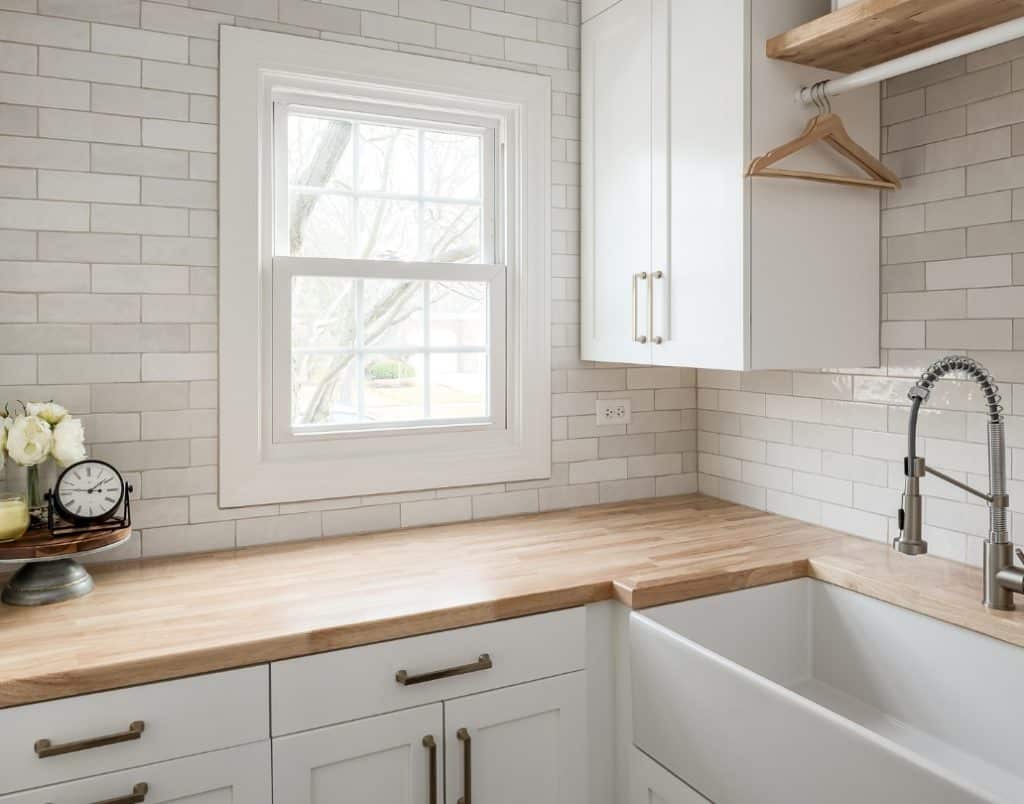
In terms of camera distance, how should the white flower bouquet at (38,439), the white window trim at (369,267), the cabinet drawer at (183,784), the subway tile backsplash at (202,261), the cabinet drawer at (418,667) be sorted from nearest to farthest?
the cabinet drawer at (183,784) < the cabinet drawer at (418,667) < the white flower bouquet at (38,439) < the subway tile backsplash at (202,261) < the white window trim at (369,267)

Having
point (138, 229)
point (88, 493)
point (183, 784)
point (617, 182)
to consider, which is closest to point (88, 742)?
point (183, 784)

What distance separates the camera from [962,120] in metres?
1.84

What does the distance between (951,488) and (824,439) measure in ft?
1.30

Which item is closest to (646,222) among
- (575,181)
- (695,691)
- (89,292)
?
(575,181)

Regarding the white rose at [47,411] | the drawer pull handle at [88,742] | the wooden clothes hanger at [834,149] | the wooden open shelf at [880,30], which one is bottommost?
the drawer pull handle at [88,742]

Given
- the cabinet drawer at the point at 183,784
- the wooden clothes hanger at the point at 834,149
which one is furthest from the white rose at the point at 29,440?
the wooden clothes hanger at the point at 834,149

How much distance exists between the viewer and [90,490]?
1.76 metres

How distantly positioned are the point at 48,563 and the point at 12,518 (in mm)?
125

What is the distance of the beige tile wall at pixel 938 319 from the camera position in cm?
176

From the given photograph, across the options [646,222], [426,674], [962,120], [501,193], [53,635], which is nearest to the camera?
[53,635]

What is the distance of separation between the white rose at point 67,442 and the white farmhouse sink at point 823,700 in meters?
1.30

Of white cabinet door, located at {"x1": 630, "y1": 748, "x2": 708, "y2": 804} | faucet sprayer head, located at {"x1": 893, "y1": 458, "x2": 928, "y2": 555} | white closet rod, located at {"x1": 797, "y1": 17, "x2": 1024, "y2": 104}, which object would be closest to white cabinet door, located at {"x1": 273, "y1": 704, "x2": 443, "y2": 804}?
white cabinet door, located at {"x1": 630, "y1": 748, "x2": 708, "y2": 804}

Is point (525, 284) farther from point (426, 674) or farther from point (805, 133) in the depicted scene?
point (426, 674)

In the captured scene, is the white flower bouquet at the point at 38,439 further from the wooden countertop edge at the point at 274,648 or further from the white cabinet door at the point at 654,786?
the white cabinet door at the point at 654,786
